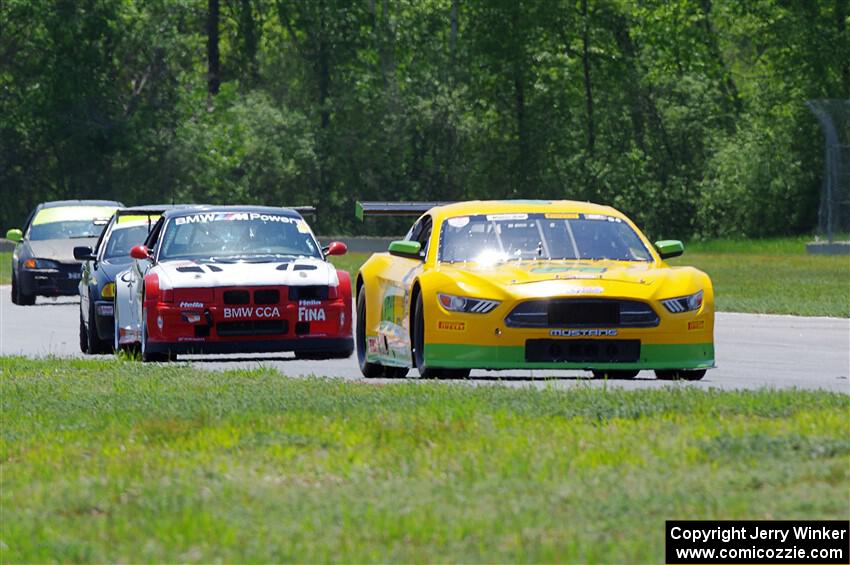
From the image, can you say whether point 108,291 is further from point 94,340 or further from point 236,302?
point 236,302

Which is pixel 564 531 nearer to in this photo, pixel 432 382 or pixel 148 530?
pixel 148 530

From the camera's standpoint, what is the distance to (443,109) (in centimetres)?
6388

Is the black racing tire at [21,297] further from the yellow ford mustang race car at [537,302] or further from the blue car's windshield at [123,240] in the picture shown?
the yellow ford mustang race car at [537,302]

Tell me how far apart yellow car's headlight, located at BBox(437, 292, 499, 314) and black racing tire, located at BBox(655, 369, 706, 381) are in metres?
1.64

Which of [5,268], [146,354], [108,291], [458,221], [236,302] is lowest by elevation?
[5,268]

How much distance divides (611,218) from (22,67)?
4830 cm

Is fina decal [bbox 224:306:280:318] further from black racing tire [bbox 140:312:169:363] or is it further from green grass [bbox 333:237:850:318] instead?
green grass [bbox 333:237:850:318]

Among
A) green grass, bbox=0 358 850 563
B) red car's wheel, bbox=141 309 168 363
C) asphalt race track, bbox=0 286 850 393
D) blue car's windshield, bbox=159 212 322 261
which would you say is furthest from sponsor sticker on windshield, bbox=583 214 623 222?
red car's wheel, bbox=141 309 168 363

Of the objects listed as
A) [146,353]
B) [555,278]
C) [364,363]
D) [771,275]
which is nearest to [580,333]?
[555,278]

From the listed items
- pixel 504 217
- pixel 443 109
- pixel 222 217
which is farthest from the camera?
pixel 443 109

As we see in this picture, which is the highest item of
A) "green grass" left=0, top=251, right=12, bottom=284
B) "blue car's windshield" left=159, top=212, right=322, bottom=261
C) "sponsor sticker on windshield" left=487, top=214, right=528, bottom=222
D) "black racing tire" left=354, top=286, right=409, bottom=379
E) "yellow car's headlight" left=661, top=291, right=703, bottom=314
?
"sponsor sticker on windshield" left=487, top=214, right=528, bottom=222

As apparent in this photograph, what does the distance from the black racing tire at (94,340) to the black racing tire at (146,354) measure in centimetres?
220

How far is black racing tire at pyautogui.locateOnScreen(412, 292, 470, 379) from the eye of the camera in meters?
14.6

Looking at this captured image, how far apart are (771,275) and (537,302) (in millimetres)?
24391
